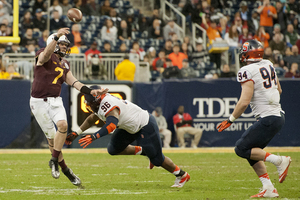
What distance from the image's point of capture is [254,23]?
17.0 meters

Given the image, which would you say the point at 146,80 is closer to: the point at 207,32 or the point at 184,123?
the point at 184,123

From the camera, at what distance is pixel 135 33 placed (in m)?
15.8

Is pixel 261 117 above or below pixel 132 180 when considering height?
above

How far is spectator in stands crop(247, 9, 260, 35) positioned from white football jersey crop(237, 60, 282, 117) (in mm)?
12153

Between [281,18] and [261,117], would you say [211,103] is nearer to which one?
[261,117]

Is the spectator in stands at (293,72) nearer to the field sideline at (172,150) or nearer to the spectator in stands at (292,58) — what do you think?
the spectator in stands at (292,58)

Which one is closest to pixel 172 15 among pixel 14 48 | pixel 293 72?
pixel 293 72

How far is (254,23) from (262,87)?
12511 millimetres

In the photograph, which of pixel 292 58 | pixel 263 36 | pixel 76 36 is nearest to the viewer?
pixel 76 36

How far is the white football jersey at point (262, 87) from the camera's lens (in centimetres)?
504

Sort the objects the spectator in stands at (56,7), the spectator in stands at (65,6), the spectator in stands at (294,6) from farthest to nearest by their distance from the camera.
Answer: the spectator in stands at (294,6) → the spectator in stands at (65,6) → the spectator in stands at (56,7)

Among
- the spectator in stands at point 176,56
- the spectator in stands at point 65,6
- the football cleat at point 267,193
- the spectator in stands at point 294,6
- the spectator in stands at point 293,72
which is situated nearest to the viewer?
the football cleat at point 267,193

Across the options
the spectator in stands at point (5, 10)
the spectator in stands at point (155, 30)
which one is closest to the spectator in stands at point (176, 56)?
the spectator in stands at point (155, 30)

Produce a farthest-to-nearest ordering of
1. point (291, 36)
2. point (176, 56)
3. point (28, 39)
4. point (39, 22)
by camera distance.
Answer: point (291, 36)
point (39, 22)
point (176, 56)
point (28, 39)
